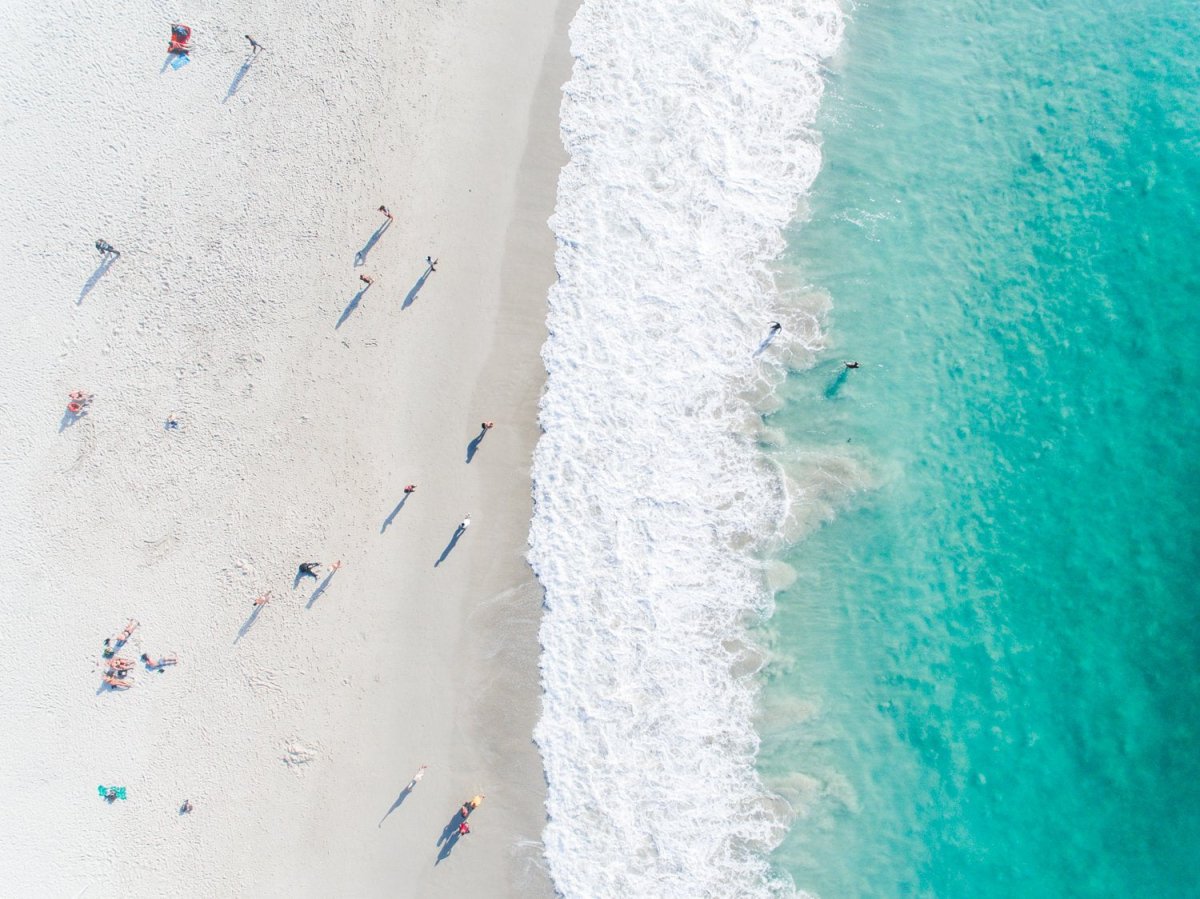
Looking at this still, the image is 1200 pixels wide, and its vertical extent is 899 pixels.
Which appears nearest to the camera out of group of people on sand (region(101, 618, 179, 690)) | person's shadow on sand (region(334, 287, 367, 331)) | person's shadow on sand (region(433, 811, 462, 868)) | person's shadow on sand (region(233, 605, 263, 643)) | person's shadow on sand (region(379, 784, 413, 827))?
person's shadow on sand (region(433, 811, 462, 868))

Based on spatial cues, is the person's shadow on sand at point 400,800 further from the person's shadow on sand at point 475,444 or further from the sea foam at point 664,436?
the person's shadow on sand at point 475,444

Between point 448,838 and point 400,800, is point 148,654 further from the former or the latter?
point 448,838

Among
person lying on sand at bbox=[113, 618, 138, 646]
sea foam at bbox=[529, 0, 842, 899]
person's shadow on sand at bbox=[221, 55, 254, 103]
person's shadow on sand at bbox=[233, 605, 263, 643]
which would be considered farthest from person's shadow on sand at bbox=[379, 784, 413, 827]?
person's shadow on sand at bbox=[221, 55, 254, 103]

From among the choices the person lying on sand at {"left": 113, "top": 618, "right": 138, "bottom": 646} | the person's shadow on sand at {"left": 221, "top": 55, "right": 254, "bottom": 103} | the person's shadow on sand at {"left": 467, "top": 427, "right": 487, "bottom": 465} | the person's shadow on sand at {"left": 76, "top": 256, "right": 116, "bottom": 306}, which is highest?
the person's shadow on sand at {"left": 221, "top": 55, "right": 254, "bottom": 103}

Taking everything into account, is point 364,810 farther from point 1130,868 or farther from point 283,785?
point 1130,868

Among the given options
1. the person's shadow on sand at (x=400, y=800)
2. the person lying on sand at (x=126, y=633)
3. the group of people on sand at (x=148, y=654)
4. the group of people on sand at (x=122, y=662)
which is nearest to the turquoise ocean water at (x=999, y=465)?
the group of people on sand at (x=148, y=654)

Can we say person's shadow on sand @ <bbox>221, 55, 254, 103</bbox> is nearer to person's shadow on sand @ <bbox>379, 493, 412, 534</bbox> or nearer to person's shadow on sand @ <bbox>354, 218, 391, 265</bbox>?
person's shadow on sand @ <bbox>354, 218, 391, 265</bbox>
